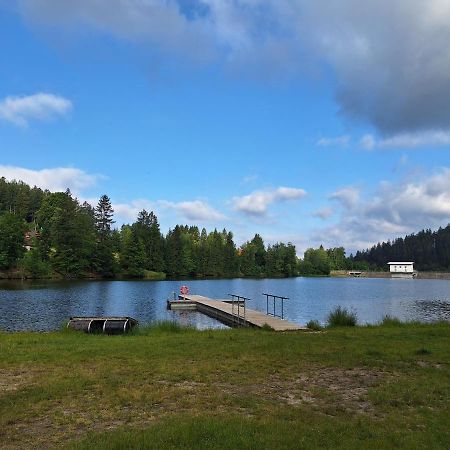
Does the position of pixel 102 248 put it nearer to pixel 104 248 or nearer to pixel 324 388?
pixel 104 248

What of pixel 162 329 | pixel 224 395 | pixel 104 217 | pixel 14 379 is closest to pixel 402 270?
pixel 104 217

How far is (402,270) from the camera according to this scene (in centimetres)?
17825

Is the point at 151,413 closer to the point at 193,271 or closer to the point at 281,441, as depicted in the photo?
the point at 281,441

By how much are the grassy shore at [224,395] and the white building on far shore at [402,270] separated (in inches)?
6723

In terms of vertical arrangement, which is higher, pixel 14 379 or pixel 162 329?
pixel 162 329

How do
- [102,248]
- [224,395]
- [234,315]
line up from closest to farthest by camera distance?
[224,395] < [234,315] < [102,248]

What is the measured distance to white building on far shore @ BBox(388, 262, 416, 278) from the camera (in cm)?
17312

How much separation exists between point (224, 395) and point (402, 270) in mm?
183824

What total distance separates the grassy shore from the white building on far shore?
6723 inches

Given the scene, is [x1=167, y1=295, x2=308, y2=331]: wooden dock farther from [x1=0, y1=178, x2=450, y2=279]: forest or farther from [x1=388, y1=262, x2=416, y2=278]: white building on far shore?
[x1=388, y1=262, x2=416, y2=278]: white building on far shore

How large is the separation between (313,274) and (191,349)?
164785 mm

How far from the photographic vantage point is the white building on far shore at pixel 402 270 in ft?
568

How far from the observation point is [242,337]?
50.8 feet

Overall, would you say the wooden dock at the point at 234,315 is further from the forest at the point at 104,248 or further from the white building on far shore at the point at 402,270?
the white building on far shore at the point at 402,270
